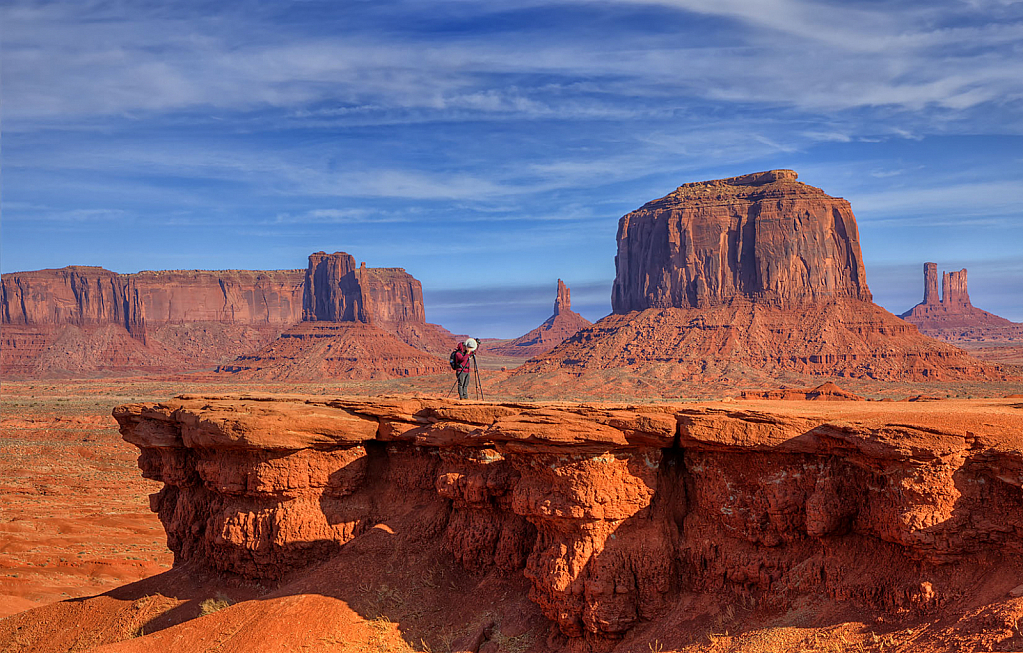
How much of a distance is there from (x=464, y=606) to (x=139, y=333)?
19177 cm

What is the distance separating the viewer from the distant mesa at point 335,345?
136m

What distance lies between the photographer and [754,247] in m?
104

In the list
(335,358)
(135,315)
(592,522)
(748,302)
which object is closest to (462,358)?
(592,522)

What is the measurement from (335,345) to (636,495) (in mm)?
142074

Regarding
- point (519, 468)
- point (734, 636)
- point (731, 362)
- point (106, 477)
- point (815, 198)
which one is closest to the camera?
point (734, 636)

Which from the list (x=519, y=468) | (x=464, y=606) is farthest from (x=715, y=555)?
(x=464, y=606)

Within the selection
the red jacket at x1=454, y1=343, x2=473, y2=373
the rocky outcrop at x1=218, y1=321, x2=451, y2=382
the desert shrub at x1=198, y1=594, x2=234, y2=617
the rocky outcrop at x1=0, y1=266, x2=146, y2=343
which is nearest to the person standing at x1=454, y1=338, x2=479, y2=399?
the red jacket at x1=454, y1=343, x2=473, y2=373

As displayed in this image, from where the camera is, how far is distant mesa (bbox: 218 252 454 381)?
448 feet

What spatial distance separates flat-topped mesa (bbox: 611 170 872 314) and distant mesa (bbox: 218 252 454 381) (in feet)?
168

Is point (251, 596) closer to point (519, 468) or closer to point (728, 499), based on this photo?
point (519, 468)

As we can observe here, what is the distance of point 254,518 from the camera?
1269cm

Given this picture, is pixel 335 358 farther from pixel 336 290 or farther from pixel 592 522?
pixel 592 522

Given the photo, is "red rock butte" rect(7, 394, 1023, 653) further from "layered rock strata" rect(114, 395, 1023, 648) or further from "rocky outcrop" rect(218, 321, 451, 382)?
"rocky outcrop" rect(218, 321, 451, 382)

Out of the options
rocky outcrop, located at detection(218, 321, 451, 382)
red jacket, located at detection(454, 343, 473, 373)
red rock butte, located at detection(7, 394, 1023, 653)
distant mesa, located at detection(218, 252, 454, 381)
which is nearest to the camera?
red rock butte, located at detection(7, 394, 1023, 653)
